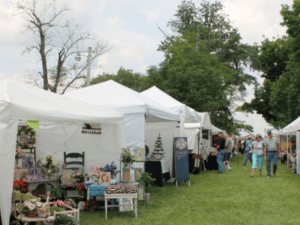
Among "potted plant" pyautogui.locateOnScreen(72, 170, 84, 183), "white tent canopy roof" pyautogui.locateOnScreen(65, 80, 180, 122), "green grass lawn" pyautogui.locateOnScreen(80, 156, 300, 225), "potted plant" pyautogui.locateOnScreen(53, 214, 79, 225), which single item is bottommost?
"green grass lawn" pyautogui.locateOnScreen(80, 156, 300, 225)

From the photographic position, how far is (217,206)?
7.79 m

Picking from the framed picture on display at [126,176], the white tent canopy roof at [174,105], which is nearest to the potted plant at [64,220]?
the framed picture on display at [126,176]

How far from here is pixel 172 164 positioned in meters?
12.2

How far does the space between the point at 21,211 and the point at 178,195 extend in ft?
16.1

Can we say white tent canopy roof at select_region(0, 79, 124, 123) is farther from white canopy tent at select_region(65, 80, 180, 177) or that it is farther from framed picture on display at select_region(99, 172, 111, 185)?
white canopy tent at select_region(65, 80, 180, 177)

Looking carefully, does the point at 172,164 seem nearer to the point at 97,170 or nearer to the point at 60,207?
the point at 97,170

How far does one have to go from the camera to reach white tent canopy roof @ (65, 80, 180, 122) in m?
8.70

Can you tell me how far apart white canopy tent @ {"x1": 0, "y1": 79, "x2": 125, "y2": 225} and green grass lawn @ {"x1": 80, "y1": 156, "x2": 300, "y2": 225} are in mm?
1843

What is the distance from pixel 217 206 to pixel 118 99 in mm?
3544

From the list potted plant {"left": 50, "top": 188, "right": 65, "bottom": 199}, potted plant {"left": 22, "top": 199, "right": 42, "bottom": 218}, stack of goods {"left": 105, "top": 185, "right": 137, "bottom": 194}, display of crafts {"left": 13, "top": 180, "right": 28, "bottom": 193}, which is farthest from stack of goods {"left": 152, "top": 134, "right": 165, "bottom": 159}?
potted plant {"left": 22, "top": 199, "right": 42, "bottom": 218}

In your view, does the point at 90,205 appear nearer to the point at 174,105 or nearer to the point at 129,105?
the point at 129,105

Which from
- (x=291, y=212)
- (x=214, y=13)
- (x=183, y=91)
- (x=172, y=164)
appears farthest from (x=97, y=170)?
(x=214, y=13)

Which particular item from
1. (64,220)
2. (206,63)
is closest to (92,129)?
(64,220)

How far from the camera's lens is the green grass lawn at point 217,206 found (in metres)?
6.56
